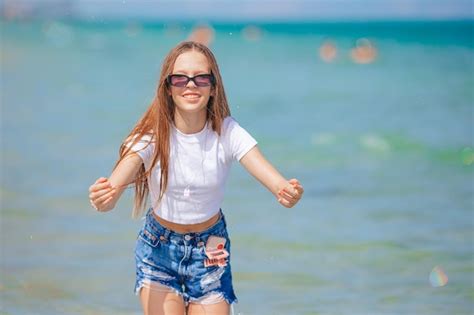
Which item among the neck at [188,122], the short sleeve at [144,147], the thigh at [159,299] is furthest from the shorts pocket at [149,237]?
the neck at [188,122]

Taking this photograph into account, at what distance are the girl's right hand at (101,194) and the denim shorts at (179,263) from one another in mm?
354

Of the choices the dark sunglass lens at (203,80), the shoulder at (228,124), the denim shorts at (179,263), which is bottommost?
the denim shorts at (179,263)

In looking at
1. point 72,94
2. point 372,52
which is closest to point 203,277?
point 72,94

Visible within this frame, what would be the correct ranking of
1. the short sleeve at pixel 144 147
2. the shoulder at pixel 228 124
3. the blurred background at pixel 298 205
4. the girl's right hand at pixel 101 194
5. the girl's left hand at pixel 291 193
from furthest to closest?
the blurred background at pixel 298 205 → the shoulder at pixel 228 124 → the short sleeve at pixel 144 147 → the girl's left hand at pixel 291 193 → the girl's right hand at pixel 101 194

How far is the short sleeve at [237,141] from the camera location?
407cm

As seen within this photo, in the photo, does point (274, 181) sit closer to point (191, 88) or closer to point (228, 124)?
Result: point (228, 124)

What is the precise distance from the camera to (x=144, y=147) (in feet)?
13.1

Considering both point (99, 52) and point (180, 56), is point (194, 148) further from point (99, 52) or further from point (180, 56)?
point (99, 52)

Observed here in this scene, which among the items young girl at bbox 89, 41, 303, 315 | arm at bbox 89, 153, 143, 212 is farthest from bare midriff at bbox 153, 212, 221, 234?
arm at bbox 89, 153, 143, 212

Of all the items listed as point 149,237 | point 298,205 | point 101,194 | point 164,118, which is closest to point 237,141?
point 164,118

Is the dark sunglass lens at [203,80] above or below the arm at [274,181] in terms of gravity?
above

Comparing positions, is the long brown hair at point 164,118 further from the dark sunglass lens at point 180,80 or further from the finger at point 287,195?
the finger at point 287,195

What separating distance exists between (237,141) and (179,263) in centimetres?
54

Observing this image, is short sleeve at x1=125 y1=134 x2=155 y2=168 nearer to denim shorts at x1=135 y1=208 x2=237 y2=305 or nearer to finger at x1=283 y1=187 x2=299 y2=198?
denim shorts at x1=135 y1=208 x2=237 y2=305
